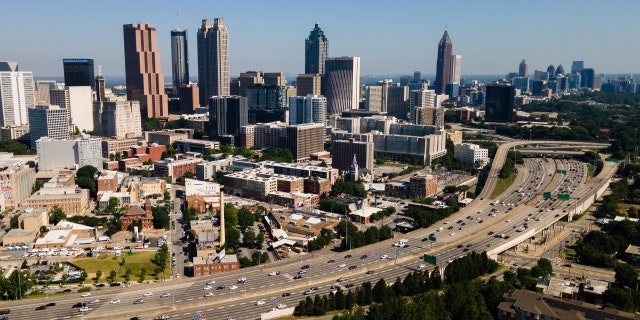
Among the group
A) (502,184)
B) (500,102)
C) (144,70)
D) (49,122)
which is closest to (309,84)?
(144,70)

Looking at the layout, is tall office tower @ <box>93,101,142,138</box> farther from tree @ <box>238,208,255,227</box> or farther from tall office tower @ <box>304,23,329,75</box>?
tall office tower @ <box>304,23,329,75</box>

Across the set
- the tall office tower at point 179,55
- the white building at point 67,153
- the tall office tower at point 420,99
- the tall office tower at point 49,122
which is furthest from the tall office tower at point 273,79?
the white building at point 67,153

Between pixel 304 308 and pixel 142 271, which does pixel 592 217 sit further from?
pixel 142 271

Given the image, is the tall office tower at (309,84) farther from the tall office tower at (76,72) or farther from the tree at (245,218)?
the tree at (245,218)

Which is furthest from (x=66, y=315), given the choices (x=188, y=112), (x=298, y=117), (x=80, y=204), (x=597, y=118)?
(x=597, y=118)

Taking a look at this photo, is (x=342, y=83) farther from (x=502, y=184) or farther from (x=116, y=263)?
(x=116, y=263)

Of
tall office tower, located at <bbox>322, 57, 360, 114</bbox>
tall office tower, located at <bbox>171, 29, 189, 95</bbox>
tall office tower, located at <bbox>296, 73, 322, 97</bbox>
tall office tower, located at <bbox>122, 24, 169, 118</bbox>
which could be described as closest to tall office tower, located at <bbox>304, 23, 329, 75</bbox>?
tall office tower, located at <bbox>296, 73, 322, 97</bbox>
